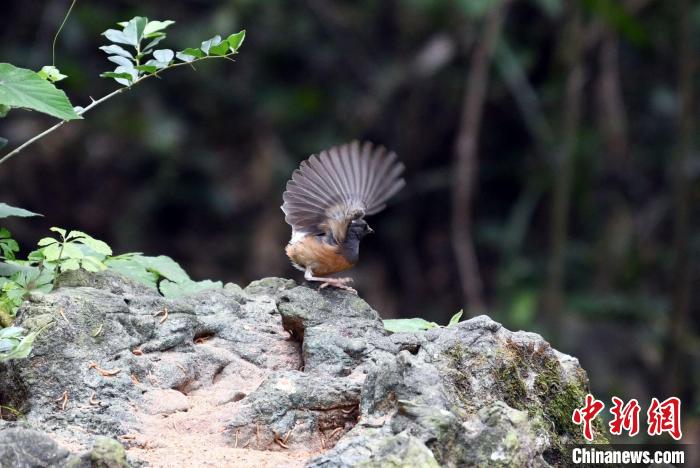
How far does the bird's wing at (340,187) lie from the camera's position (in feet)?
13.4

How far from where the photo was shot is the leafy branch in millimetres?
3148

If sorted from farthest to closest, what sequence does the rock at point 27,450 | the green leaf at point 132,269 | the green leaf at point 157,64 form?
the green leaf at point 132,269
the green leaf at point 157,64
the rock at point 27,450

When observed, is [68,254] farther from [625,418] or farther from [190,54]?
[625,418]

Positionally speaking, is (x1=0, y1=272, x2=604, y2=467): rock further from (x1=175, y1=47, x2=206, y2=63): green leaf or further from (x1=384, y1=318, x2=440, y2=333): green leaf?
(x1=175, y1=47, x2=206, y2=63): green leaf

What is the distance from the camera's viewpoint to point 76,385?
9.60 feet

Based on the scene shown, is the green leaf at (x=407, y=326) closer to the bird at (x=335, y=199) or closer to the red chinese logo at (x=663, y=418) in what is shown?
the bird at (x=335, y=199)

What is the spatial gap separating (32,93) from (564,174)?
21.1 feet

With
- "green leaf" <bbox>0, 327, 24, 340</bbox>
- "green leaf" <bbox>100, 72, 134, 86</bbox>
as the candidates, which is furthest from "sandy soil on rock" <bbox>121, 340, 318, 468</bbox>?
"green leaf" <bbox>100, 72, 134, 86</bbox>

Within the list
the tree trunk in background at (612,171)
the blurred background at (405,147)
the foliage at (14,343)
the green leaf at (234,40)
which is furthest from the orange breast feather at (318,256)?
the tree trunk in background at (612,171)

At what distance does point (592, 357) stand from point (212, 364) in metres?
6.95

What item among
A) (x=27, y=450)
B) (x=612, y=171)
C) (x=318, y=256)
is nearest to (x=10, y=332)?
(x=27, y=450)

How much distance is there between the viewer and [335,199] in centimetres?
415

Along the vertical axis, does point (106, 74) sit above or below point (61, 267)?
above

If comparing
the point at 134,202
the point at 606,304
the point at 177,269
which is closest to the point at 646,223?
the point at 606,304
